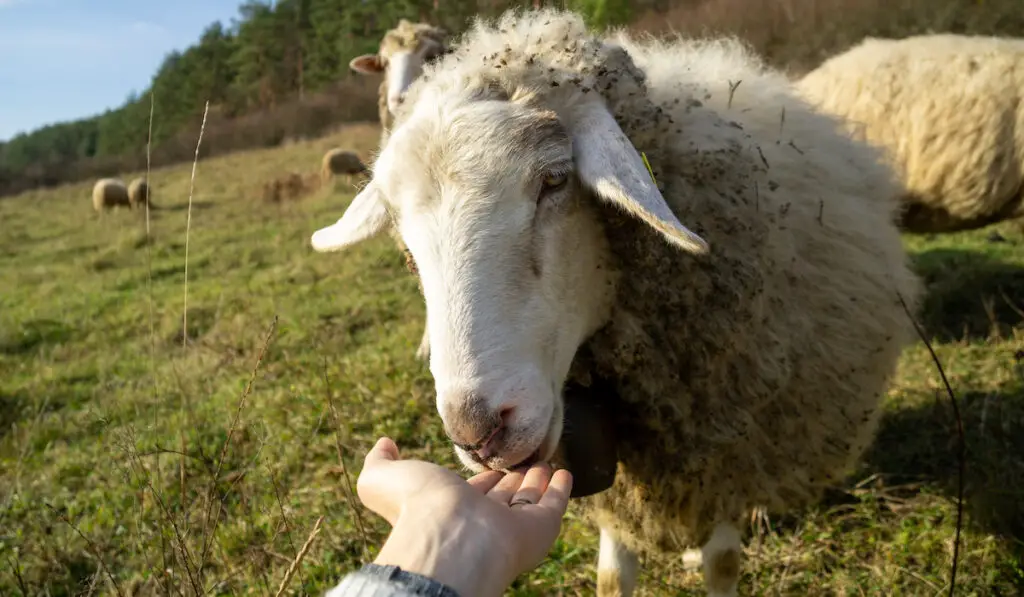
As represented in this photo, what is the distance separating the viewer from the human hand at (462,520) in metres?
0.91

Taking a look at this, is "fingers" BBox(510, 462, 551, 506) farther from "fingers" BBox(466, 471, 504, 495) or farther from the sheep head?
the sheep head

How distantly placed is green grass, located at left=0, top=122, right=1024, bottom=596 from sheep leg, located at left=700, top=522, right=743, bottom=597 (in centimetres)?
22

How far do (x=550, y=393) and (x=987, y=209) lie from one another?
13.6 feet

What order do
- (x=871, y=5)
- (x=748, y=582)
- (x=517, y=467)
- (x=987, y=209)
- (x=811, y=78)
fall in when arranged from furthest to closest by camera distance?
(x=871, y=5), (x=811, y=78), (x=987, y=209), (x=748, y=582), (x=517, y=467)

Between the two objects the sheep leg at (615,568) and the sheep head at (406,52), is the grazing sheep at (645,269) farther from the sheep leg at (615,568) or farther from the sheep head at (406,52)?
the sheep head at (406,52)

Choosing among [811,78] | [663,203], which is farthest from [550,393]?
[811,78]

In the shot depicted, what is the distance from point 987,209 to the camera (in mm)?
4227

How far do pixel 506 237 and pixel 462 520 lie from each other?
0.66 meters

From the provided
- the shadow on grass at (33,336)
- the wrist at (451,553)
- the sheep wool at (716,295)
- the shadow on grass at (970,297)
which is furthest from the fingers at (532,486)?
the shadow on grass at (33,336)

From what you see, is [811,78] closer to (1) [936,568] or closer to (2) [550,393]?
(1) [936,568]

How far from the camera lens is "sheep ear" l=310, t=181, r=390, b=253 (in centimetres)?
184

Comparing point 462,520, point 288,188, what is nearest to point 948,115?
point 462,520

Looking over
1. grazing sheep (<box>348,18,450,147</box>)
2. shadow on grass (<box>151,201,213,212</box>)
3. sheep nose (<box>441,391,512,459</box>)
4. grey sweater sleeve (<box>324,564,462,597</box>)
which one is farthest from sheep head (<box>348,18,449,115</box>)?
shadow on grass (<box>151,201,213,212</box>)

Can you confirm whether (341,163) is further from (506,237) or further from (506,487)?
(506,487)
